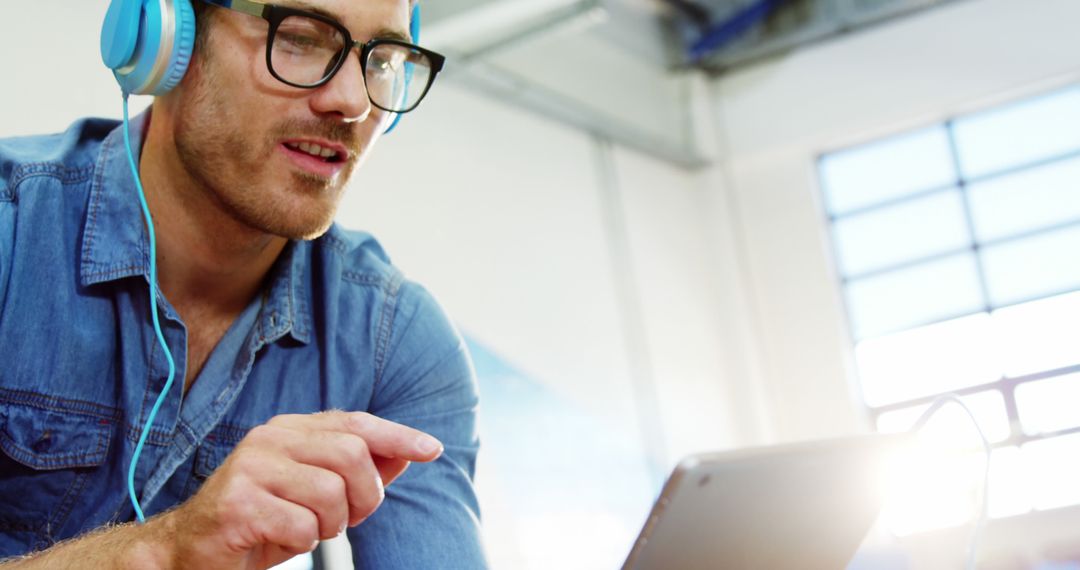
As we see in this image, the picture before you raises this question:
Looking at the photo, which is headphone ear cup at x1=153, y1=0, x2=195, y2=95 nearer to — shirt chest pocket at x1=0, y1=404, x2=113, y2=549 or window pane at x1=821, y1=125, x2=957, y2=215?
shirt chest pocket at x1=0, y1=404, x2=113, y2=549

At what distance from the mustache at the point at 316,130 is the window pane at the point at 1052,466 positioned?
6.14m

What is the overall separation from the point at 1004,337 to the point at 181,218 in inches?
246

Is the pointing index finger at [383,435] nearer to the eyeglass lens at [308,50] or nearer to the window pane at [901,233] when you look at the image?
the eyeglass lens at [308,50]

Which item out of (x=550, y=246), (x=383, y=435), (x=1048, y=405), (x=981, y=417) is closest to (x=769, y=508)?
(x=383, y=435)

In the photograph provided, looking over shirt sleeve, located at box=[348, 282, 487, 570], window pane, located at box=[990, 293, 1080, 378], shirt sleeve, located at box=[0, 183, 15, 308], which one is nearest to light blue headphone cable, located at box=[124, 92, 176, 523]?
shirt sleeve, located at box=[0, 183, 15, 308]

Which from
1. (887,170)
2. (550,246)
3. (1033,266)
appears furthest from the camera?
(887,170)

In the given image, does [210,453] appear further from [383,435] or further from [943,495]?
[943,495]

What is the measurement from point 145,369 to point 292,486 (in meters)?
0.50

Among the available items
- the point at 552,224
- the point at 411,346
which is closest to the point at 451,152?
the point at 552,224

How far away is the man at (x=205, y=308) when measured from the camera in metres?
1.26

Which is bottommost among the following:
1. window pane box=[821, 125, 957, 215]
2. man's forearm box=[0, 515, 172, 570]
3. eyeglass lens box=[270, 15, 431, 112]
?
man's forearm box=[0, 515, 172, 570]

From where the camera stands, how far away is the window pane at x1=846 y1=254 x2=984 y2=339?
6930 millimetres

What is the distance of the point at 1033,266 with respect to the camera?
22.2 ft

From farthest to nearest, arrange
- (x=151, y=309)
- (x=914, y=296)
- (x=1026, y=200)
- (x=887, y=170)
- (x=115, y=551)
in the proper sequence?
(x=887, y=170) → (x=914, y=296) → (x=1026, y=200) → (x=151, y=309) → (x=115, y=551)
